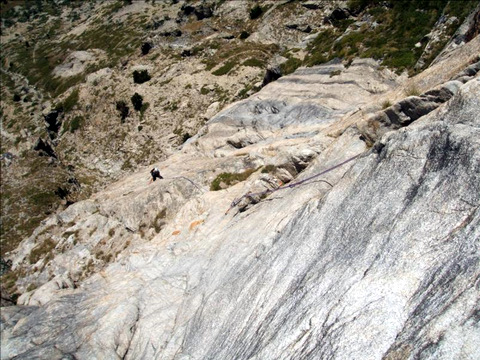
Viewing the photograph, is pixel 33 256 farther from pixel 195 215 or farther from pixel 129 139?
pixel 129 139

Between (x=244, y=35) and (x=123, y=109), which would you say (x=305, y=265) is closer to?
(x=123, y=109)

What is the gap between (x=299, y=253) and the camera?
45.2ft

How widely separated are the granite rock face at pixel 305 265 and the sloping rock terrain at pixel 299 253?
0.05 m

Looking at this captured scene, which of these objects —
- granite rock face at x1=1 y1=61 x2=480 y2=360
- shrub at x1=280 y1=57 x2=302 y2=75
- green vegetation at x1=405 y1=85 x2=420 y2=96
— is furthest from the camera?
shrub at x1=280 y1=57 x2=302 y2=75

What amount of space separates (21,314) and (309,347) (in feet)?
74.3

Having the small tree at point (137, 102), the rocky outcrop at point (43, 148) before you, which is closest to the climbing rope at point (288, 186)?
the small tree at point (137, 102)

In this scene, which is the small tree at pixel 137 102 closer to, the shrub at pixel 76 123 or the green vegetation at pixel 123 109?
the green vegetation at pixel 123 109

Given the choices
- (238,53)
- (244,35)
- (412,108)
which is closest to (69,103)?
(238,53)

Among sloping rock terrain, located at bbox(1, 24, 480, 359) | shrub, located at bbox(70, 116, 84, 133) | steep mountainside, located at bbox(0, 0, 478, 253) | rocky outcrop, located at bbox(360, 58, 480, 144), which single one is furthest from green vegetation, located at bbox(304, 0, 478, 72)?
shrub, located at bbox(70, 116, 84, 133)

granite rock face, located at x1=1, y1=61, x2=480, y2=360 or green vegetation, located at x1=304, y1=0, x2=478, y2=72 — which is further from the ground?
green vegetation, located at x1=304, y1=0, x2=478, y2=72

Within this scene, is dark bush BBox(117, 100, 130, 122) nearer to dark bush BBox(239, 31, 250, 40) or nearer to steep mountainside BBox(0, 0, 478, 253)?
steep mountainside BBox(0, 0, 478, 253)

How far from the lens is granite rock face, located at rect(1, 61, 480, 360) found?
29.3 feet

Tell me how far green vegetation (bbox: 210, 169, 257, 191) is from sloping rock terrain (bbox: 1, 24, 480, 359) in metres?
0.45

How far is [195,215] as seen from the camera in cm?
2552
